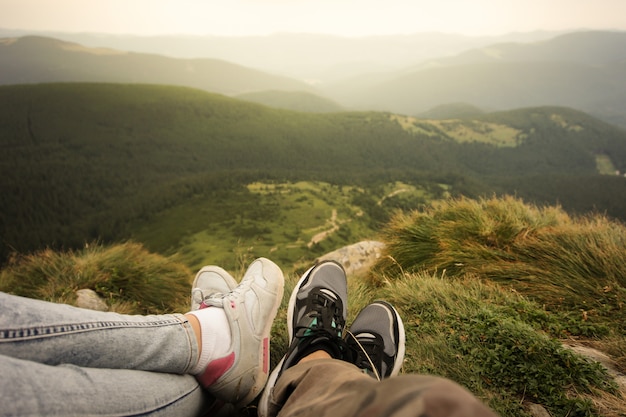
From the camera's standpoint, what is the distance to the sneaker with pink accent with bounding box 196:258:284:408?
5.09 feet

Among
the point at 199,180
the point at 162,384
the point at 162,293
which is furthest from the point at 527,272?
the point at 199,180

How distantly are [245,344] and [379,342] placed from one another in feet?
2.48

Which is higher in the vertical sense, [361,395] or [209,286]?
[361,395]

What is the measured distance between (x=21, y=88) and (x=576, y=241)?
166870 mm

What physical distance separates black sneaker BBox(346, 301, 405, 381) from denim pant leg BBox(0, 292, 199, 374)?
0.89 meters

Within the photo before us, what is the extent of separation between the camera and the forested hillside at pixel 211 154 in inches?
3329

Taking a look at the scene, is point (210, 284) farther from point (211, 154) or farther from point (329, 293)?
point (211, 154)

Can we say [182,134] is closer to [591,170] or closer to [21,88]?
[21,88]

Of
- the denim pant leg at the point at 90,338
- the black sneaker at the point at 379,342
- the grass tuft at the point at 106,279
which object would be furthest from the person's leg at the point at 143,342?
the grass tuft at the point at 106,279

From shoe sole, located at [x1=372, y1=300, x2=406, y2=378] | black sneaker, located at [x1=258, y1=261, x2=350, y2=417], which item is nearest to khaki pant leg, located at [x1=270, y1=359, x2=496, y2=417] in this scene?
black sneaker, located at [x1=258, y1=261, x2=350, y2=417]

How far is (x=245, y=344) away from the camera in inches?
67.3

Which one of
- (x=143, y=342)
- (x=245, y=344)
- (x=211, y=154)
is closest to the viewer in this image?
(x=143, y=342)

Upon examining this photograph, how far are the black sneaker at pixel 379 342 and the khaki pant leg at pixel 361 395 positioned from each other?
1.74 ft

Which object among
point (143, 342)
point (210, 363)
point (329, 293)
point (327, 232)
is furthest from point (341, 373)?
point (327, 232)
